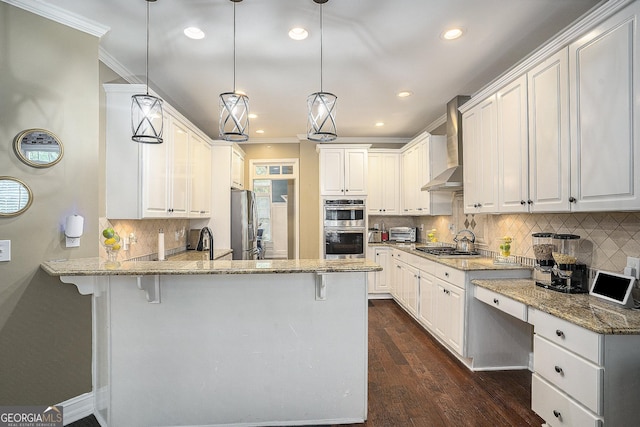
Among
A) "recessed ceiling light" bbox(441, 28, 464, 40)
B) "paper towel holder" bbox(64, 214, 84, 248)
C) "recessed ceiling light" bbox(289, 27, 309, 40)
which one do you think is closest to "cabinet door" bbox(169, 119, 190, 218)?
"paper towel holder" bbox(64, 214, 84, 248)

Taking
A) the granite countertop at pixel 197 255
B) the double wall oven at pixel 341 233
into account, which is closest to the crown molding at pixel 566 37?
the double wall oven at pixel 341 233

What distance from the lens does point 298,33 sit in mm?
2494

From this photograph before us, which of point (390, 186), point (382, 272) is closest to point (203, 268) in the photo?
point (382, 272)

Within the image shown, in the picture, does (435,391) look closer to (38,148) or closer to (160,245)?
(160,245)

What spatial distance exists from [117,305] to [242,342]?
2.76 ft

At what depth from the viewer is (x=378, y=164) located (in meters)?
5.45

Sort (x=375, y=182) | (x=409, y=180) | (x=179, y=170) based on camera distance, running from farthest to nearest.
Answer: (x=375, y=182), (x=409, y=180), (x=179, y=170)

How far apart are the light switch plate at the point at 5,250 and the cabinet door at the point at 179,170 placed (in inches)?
53.1

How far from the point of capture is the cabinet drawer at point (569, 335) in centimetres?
160

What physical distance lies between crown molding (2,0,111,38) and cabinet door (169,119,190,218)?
1.02 m

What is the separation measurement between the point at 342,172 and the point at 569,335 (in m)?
3.77

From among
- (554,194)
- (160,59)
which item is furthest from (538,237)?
(160,59)

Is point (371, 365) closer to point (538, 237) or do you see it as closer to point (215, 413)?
point (215, 413)

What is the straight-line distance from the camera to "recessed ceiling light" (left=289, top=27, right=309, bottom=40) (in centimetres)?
245
